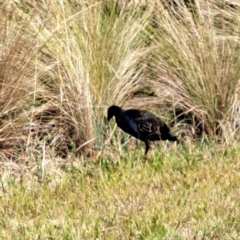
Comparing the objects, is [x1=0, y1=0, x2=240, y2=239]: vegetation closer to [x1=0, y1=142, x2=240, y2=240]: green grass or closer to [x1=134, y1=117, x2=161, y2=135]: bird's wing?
[x1=0, y1=142, x2=240, y2=240]: green grass

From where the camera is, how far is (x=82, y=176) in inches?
220

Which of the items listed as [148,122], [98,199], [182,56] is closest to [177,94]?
[182,56]

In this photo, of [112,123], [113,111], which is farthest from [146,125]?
[112,123]

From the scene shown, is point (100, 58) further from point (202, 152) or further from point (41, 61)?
point (202, 152)

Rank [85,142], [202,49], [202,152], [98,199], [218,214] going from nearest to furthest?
[218,214] < [98,199] < [202,152] < [85,142] < [202,49]

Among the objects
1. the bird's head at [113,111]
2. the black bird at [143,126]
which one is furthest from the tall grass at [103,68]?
the black bird at [143,126]

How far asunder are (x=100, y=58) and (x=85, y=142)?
67 centimetres

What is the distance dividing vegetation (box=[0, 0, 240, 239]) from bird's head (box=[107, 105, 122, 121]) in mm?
170

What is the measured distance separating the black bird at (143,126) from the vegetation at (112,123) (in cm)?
11

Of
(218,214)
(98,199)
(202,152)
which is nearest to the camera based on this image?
(218,214)

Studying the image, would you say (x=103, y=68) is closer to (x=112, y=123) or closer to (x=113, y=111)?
(x=112, y=123)

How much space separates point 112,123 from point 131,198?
5.59 feet

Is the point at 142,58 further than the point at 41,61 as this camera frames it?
Yes

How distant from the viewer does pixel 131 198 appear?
5.06 meters
